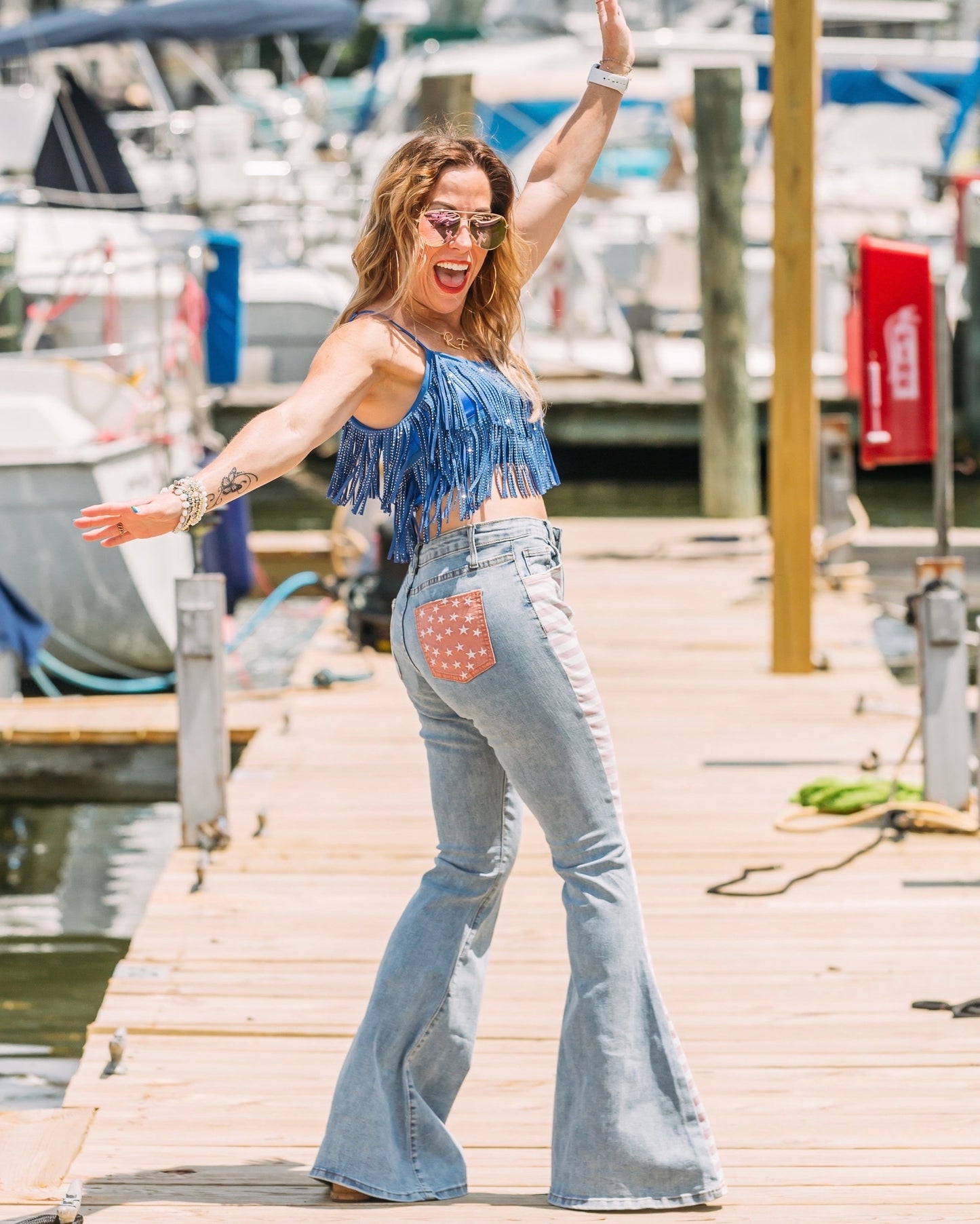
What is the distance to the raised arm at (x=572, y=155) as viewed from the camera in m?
3.10

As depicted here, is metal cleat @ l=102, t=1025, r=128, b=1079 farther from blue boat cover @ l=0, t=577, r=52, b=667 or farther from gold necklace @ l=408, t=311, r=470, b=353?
blue boat cover @ l=0, t=577, r=52, b=667

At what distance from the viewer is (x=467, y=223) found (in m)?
2.82

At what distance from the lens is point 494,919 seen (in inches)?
116

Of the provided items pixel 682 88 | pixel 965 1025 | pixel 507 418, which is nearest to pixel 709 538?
pixel 965 1025

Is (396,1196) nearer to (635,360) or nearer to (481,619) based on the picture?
(481,619)

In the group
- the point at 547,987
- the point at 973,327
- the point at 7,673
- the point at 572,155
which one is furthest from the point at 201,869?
the point at 973,327

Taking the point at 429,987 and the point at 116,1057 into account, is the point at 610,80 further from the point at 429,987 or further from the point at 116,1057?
the point at 116,1057

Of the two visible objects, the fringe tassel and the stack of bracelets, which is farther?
the fringe tassel

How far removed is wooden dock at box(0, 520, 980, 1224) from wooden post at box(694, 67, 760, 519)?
490 centimetres

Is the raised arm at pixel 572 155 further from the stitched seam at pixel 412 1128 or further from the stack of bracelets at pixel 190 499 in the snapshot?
the stitched seam at pixel 412 1128

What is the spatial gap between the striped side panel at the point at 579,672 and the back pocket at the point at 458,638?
0.09 m

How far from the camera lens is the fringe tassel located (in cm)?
278

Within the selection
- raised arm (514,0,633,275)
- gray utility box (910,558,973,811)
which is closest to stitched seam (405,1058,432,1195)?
raised arm (514,0,633,275)

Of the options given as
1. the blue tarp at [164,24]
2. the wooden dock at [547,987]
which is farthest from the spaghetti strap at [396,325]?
the blue tarp at [164,24]
